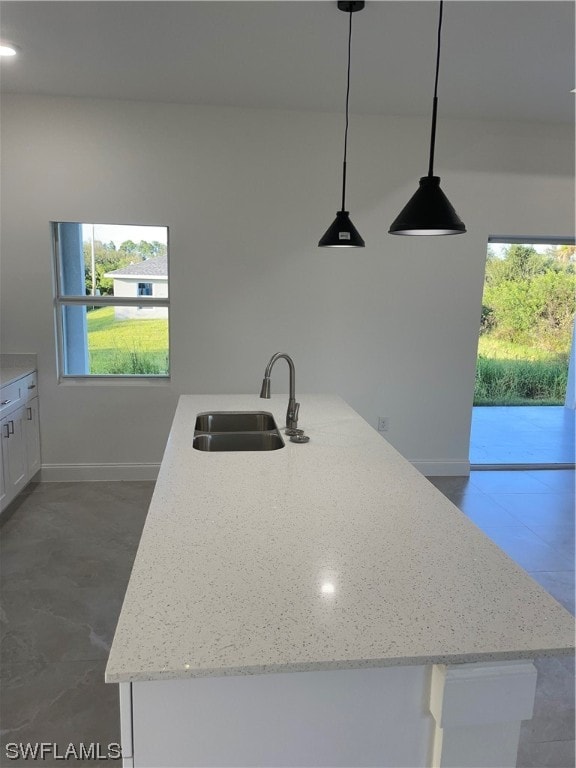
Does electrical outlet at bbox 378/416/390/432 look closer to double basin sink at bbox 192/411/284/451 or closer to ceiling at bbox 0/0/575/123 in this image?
double basin sink at bbox 192/411/284/451

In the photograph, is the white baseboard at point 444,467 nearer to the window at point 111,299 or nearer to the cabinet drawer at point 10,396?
the window at point 111,299

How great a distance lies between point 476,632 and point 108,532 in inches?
110

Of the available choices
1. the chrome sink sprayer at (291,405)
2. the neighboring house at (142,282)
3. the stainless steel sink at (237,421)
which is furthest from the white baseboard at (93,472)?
the chrome sink sprayer at (291,405)

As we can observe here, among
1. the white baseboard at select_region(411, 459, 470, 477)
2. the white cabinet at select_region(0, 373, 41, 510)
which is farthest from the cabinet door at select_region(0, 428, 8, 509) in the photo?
the white baseboard at select_region(411, 459, 470, 477)

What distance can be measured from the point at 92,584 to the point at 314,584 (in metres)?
1.99

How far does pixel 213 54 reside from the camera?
292 centimetres

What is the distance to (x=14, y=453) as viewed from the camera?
143 inches

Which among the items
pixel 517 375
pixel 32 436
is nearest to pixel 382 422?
pixel 517 375

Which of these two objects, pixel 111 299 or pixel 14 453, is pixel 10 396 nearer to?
pixel 14 453

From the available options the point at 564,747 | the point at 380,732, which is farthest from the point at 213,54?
the point at 564,747

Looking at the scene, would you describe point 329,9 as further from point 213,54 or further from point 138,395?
point 138,395

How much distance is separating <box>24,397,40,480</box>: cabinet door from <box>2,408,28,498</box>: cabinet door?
0.24ft

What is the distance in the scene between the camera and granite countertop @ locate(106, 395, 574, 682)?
3.44ft

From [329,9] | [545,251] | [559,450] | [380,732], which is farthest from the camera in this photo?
[559,450]
